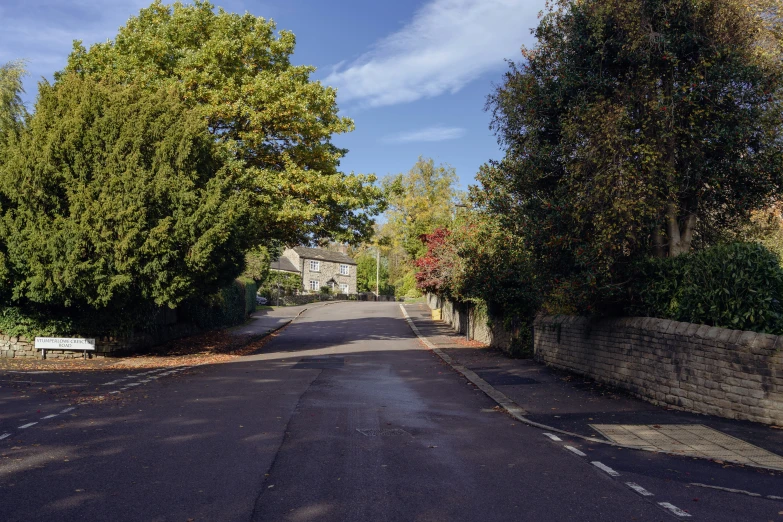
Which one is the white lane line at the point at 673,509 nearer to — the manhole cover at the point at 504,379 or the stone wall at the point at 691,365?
the stone wall at the point at 691,365

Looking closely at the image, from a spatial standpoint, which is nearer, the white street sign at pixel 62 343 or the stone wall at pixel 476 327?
the white street sign at pixel 62 343

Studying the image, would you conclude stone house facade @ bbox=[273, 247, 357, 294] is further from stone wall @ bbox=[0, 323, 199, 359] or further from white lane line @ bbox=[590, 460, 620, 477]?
white lane line @ bbox=[590, 460, 620, 477]

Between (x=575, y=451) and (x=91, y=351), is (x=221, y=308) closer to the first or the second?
(x=91, y=351)

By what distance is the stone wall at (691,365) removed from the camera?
846 centimetres

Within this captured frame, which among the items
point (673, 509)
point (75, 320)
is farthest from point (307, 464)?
point (75, 320)

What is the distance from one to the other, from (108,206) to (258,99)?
291 inches

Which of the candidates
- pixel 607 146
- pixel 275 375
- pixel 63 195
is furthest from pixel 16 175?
pixel 607 146

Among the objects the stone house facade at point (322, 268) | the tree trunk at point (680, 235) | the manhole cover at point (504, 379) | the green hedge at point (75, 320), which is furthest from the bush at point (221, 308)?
the stone house facade at point (322, 268)

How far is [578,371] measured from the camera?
558 inches

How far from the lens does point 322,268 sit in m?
95.0

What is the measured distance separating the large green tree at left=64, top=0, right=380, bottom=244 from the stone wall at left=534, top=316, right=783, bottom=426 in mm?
11867

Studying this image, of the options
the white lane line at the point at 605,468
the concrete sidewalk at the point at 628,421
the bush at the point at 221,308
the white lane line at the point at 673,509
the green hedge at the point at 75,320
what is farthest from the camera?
the bush at the point at 221,308

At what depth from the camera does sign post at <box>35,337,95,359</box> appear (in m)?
17.4

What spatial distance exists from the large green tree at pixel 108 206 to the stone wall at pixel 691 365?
10518mm
